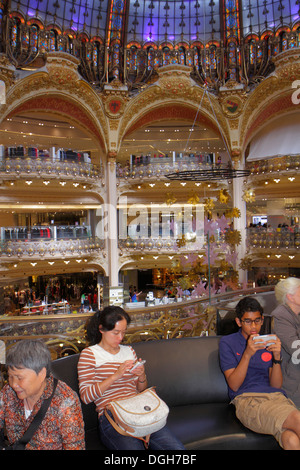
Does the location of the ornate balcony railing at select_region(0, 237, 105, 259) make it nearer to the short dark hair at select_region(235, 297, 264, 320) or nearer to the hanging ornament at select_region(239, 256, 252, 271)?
the hanging ornament at select_region(239, 256, 252, 271)

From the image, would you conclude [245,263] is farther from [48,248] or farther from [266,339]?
[266,339]

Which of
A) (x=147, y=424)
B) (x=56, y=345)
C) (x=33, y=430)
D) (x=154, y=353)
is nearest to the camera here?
(x=33, y=430)

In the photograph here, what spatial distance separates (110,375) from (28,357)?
0.83 m

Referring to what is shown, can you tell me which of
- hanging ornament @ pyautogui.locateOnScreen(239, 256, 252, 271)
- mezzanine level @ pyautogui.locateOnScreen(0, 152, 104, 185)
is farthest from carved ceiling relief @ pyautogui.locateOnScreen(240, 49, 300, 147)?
mezzanine level @ pyautogui.locateOnScreen(0, 152, 104, 185)

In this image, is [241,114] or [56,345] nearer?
[56,345]

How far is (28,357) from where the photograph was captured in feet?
8.02

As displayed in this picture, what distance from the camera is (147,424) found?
2.73 meters

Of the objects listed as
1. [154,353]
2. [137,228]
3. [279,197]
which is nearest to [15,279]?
[137,228]

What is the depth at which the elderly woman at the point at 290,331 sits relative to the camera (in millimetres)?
3500

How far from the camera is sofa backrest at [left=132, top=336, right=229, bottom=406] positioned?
3.72 m

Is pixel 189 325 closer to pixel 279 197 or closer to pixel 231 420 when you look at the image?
pixel 231 420

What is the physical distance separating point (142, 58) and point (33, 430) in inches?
753

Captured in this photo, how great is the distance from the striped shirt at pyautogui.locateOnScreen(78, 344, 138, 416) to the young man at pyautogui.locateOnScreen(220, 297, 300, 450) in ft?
2.71

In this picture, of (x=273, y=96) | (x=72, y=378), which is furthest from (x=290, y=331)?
(x=273, y=96)
